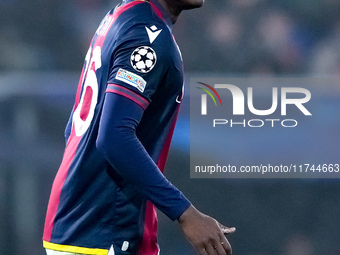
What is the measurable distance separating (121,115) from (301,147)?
7.33 ft

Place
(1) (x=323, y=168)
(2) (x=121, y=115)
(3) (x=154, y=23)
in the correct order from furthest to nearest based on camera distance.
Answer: (1) (x=323, y=168) < (3) (x=154, y=23) < (2) (x=121, y=115)

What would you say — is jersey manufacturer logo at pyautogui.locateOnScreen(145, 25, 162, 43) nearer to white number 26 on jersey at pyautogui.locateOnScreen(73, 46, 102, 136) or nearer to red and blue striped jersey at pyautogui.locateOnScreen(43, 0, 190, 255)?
red and blue striped jersey at pyautogui.locateOnScreen(43, 0, 190, 255)

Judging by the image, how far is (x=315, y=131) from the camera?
3484 millimetres

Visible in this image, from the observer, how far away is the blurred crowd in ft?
11.5

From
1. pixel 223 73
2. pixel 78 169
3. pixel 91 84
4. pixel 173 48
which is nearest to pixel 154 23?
pixel 173 48

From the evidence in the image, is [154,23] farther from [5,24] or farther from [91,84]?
[5,24]

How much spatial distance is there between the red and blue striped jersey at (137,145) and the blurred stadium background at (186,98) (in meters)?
1.86

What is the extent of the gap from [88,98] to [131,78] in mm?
192

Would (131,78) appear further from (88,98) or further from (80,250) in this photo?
(80,250)

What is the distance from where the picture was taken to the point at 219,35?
353 cm

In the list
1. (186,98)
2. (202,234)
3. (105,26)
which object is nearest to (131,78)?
(105,26)

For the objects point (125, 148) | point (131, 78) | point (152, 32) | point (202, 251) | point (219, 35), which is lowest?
point (202, 251)

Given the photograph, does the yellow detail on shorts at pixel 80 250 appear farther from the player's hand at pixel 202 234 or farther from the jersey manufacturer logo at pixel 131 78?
the jersey manufacturer logo at pixel 131 78

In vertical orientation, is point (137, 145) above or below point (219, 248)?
above
